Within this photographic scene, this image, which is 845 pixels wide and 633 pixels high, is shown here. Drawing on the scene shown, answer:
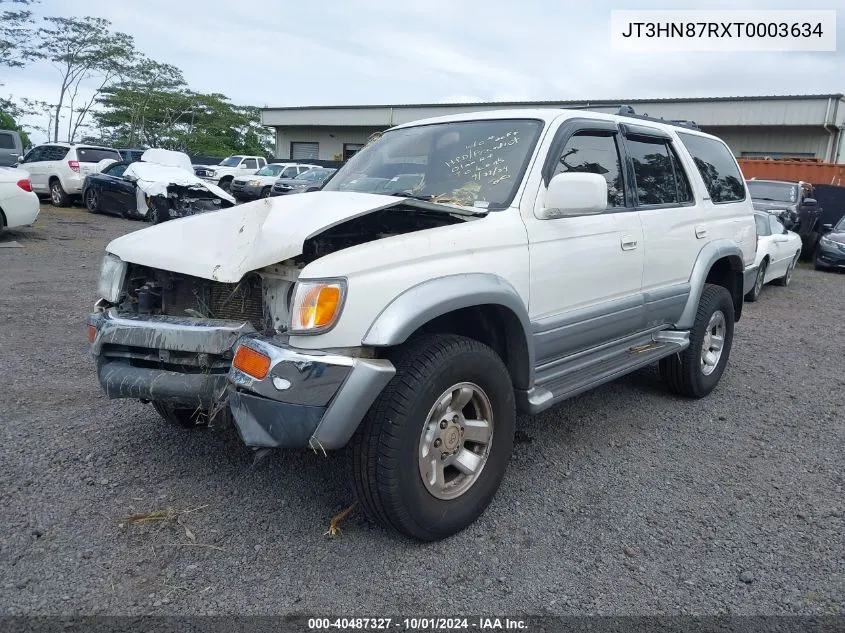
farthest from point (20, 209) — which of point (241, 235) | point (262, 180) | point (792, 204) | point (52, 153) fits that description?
point (792, 204)

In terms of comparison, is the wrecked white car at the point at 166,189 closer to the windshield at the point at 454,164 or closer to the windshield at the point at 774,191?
the windshield at the point at 454,164

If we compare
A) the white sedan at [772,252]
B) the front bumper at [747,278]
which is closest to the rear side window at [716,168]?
the front bumper at [747,278]

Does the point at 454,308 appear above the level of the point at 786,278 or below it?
above

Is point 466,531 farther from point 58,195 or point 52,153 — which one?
point 52,153

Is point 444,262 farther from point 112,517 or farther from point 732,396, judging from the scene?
point 732,396

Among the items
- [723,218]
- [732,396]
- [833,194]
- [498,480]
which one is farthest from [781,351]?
[833,194]

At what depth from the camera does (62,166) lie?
1761 centimetres

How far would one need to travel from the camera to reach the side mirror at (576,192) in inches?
126

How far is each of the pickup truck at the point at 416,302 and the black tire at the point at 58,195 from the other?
16338 mm

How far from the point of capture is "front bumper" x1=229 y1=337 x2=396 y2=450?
2.54 metres

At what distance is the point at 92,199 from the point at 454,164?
15.6 metres

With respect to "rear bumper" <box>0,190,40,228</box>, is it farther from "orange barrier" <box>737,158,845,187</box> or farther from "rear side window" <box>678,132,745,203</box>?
"orange barrier" <box>737,158,845,187</box>

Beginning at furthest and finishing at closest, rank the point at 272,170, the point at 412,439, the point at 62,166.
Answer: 1. the point at 272,170
2. the point at 62,166
3. the point at 412,439

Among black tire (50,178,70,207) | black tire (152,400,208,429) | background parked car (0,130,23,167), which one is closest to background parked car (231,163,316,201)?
black tire (50,178,70,207)
